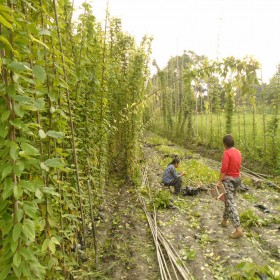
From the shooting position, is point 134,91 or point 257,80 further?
point 134,91

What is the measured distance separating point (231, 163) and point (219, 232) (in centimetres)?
154

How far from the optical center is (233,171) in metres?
5.53

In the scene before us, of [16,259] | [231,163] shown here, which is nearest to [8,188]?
[16,259]

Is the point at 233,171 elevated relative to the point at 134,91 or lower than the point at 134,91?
Answer: lower

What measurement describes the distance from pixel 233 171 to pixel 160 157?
8.31 metres

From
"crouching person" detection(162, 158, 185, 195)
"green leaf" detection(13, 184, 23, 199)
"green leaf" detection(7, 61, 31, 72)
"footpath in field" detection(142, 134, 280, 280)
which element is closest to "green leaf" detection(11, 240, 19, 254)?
"green leaf" detection(13, 184, 23, 199)

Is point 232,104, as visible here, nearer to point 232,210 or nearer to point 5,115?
point 232,210

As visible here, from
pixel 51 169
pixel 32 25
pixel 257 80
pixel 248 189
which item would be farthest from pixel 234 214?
pixel 32 25

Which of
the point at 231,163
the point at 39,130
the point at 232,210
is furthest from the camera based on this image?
the point at 231,163

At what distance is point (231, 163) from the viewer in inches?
216

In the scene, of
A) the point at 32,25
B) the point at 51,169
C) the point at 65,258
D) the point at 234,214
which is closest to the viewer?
the point at 32,25

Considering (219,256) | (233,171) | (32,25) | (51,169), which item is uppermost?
(32,25)

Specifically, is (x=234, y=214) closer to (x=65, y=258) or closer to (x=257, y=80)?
(x=257, y=80)

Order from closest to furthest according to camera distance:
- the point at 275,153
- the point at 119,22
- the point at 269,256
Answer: the point at 269,256
the point at 119,22
the point at 275,153
